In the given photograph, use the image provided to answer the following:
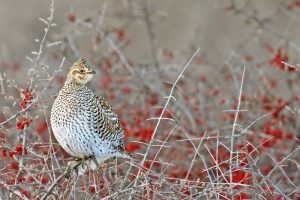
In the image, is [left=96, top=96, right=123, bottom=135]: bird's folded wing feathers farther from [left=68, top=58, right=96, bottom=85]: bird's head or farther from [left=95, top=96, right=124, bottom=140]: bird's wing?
[left=68, top=58, right=96, bottom=85]: bird's head

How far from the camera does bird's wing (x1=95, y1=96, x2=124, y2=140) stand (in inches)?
266

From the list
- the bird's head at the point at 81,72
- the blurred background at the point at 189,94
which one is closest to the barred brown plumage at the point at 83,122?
the bird's head at the point at 81,72

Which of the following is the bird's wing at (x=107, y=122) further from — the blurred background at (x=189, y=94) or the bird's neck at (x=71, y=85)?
the blurred background at (x=189, y=94)

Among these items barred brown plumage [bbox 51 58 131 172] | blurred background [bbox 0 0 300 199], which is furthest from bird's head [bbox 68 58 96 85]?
blurred background [bbox 0 0 300 199]

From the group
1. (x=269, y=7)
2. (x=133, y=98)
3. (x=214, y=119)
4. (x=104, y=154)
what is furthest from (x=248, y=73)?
(x=269, y=7)

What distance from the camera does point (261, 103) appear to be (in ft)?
30.0

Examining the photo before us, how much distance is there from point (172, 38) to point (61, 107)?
1212 cm

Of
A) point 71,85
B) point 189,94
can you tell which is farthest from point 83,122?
point 189,94

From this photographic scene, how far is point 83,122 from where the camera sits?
21.5 ft

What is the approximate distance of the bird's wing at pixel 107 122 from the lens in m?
6.75

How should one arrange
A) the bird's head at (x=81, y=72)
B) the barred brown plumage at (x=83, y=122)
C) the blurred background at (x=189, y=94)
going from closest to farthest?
the barred brown plumage at (x=83, y=122) → the bird's head at (x=81, y=72) → the blurred background at (x=189, y=94)

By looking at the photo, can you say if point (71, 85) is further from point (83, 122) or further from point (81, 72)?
point (83, 122)

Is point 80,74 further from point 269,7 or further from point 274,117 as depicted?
point 269,7

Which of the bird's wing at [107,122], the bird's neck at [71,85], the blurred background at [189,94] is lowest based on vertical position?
the blurred background at [189,94]
